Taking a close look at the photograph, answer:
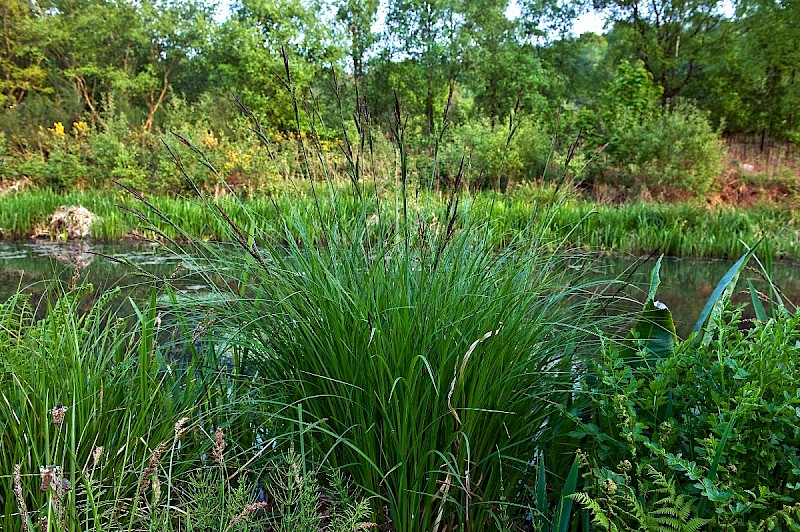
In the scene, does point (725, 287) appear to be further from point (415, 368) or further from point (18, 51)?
point (18, 51)

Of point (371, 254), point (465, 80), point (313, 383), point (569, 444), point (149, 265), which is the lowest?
point (149, 265)

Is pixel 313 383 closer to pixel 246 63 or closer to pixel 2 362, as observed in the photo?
pixel 2 362

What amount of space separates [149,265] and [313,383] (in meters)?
5.86

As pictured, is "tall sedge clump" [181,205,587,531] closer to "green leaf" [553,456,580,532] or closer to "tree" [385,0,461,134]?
"green leaf" [553,456,580,532]

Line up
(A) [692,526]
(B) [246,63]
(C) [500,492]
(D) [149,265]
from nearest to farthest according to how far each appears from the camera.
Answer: (A) [692,526], (C) [500,492], (D) [149,265], (B) [246,63]

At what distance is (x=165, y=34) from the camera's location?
72.4ft

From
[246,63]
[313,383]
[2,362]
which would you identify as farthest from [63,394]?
[246,63]

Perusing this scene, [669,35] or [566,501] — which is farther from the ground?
[669,35]

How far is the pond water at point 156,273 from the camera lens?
4.79m

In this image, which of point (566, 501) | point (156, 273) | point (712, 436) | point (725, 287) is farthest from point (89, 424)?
point (156, 273)

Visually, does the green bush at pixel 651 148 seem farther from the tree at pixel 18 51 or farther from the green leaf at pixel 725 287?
the tree at pixel 18 51

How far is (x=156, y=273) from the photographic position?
18.9 feet

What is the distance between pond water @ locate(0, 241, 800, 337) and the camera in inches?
189

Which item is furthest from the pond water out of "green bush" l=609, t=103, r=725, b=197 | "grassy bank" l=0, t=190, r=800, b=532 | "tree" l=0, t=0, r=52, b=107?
"tree" l=0, t=0, r=52, b=107
